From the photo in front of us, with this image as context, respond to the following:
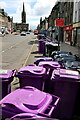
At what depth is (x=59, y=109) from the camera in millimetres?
4375

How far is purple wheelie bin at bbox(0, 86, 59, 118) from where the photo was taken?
2756 millimetres

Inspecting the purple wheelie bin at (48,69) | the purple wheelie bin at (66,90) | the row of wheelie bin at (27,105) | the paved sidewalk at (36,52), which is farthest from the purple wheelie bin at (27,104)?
the paved sidewalk at (36,52)

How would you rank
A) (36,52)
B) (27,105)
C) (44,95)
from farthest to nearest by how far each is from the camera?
1. (36,52)
2. (44,95)
3. (27,105)

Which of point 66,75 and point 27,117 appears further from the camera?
point 66,75

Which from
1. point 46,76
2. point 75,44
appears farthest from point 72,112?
point 75,44

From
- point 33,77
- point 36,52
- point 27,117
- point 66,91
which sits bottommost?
point 36,52

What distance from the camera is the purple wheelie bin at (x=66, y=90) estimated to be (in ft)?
13.8

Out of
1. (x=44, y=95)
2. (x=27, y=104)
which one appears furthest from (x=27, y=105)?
(x=44, y=95)

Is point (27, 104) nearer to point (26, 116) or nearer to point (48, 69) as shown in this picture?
point (26, 116)

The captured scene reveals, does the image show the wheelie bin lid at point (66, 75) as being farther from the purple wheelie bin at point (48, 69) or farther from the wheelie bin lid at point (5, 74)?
the wheelie bin lid at point (5, 74)

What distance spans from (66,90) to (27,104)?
5.14ft

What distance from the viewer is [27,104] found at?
2859mm

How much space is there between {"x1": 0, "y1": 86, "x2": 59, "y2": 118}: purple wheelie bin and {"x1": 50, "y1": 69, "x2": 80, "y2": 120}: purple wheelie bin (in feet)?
3.27

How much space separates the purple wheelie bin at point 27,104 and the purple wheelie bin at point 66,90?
1.00 meters
